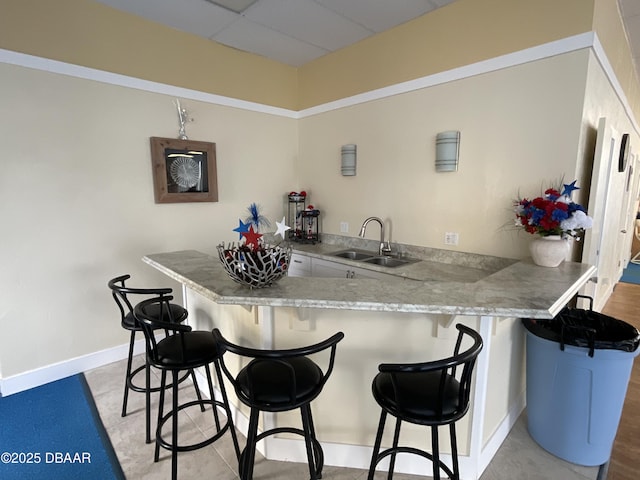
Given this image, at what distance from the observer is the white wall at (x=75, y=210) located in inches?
93.5

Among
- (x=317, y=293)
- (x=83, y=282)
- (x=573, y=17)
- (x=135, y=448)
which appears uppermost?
(x=573, y=17)

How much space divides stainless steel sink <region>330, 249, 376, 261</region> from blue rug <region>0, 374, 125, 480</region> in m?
2.27

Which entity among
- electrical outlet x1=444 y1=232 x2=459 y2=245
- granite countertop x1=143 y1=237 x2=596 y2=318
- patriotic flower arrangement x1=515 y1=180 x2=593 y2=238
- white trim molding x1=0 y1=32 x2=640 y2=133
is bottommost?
granite countertop x1=143 y1=237 x2=596 y2=318

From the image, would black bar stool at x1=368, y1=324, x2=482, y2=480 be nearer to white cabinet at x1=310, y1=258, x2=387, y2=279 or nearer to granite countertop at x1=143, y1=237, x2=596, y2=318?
granite countertop at x1=143, y1=237, x2=596, y2=318

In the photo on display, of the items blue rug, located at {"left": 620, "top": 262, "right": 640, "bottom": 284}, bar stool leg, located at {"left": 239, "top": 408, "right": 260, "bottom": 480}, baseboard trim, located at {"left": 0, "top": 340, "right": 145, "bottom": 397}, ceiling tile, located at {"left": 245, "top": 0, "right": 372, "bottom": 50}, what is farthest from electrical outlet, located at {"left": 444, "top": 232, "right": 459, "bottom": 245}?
blue rug, located at {"left": 620, "top": 262, "right": 640, "bottom": 284}

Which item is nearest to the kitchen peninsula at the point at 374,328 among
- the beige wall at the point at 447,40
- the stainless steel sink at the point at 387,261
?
the stainless steel sink at the point at 387,261

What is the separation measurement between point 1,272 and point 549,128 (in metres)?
3.98

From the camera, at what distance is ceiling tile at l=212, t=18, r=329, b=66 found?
3.03 meters

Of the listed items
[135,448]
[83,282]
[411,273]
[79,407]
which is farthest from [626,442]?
[83,282]

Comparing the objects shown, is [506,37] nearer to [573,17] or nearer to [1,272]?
[573,17]

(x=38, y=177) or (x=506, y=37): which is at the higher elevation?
(x=506, y=37)

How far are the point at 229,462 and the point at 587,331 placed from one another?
2070 mm

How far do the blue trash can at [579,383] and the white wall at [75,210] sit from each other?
2980mm

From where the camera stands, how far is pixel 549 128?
2.24 meters
